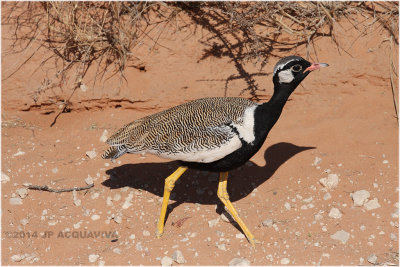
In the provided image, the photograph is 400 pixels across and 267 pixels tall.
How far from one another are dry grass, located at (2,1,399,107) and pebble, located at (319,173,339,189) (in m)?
1.56

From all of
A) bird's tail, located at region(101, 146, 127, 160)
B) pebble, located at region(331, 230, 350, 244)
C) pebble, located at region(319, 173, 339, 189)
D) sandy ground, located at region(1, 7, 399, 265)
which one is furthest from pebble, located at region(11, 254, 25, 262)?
pebble, located at region(319, 173, 339, 189)

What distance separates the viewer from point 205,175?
542cm

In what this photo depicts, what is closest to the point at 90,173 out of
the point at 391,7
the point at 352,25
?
the point at 352,25

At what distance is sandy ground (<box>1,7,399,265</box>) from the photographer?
4.53m

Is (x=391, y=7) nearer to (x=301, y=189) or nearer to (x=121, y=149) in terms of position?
(x=301, y=189)

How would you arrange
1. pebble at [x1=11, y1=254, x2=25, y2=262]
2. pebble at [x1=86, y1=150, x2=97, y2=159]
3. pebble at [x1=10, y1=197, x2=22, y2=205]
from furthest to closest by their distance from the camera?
pebble at [x1=86, y1=150, x2=97, y2=159], pebble at [x1=10, y1=197, x2=22, y2=205], pebble at [x1=11, y1=254, x2=25, y2=262]

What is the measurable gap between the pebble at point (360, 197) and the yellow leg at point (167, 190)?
5.21ft

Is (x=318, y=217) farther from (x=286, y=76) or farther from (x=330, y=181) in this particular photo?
(x=286, y=76)

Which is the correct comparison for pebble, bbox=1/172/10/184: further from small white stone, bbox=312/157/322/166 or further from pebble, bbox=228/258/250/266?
small white stone, bbox=312/157/322/166

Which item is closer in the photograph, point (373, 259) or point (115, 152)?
point (373, 259)

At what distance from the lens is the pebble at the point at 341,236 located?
444cm

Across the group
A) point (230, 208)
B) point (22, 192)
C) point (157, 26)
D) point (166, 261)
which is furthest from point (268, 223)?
point (157, 26)

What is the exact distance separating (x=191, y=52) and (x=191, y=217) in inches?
89.4

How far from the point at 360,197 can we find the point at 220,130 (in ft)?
4.93
